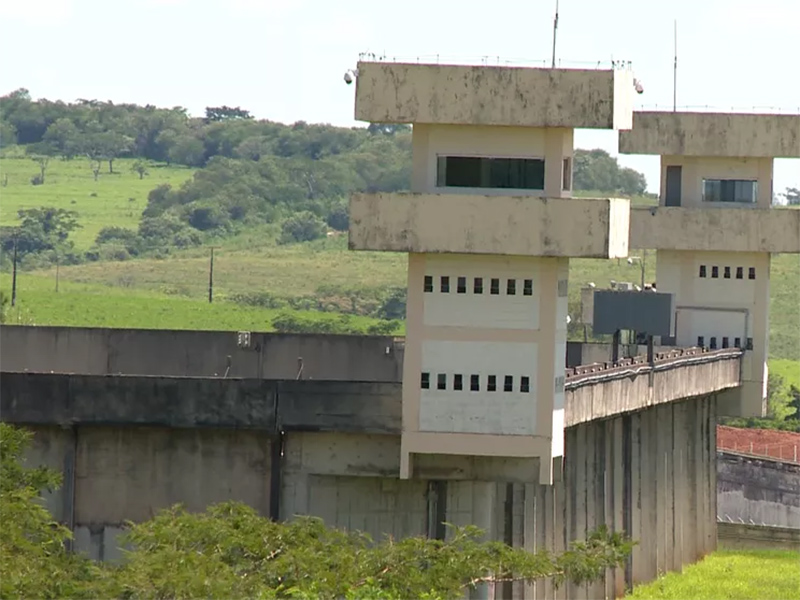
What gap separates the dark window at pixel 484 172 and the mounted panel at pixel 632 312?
12.9 metres

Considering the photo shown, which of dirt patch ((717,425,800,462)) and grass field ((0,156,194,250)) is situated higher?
grass field ((0,156,194,250))

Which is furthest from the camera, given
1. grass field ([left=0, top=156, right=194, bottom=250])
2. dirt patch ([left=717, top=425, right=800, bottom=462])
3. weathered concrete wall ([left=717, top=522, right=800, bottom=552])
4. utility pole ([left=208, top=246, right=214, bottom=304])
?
grass field ([left=0, top=156, right=194, bottom=250])

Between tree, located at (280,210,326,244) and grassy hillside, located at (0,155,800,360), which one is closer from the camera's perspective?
grassy hillside, located at (0,155,800,360)

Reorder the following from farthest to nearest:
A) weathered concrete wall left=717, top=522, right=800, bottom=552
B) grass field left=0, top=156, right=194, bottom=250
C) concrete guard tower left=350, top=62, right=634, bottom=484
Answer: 1. grass field left=0, top=156, right=194, bottom=250
2. weathered concrete wall left=717, top=522, right=800, bottom=552
3. concrete guard tower left=350, top=62, right=634, bottom=484

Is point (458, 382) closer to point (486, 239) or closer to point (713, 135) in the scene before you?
point (486, 239)

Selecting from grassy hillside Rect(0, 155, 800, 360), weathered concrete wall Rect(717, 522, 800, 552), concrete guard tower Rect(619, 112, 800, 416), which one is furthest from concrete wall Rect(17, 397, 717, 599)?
grassy hillside Rect(0, 155, 800, 360)

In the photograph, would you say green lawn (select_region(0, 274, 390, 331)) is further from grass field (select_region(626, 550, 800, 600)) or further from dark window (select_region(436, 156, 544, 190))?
dark window (select_region(436, 156, 544, 190))

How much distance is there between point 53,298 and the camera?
136250 millimetres

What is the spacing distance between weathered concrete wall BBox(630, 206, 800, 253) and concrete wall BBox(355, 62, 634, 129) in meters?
23.8

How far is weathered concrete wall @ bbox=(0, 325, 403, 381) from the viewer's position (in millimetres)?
58875

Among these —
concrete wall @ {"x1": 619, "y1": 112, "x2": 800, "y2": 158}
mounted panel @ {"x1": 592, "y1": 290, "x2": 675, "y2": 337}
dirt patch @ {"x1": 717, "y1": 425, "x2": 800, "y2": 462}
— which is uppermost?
concrete wall @ {"x1": 619, "y1": 112, "x2": 800, "y2": 158}

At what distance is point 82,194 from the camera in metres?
186

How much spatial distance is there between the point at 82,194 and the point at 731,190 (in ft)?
410

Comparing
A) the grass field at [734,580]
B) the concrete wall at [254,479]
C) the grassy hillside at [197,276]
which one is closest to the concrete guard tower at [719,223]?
the grass field at [734,580]
